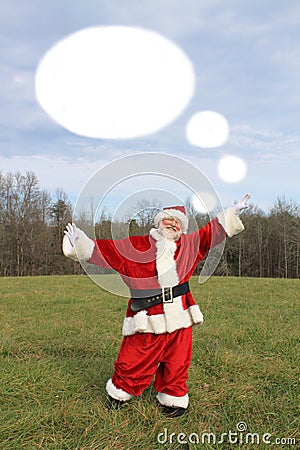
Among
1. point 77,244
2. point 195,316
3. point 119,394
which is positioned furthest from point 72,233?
point 119,394

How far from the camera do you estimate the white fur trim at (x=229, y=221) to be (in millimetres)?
3576

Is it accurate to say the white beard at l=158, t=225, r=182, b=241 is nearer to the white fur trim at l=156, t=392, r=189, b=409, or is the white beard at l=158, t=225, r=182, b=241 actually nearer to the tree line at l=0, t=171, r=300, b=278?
the white fur trim at l=156, t=392, r=189, b=409

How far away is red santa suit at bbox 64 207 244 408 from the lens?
341 cm

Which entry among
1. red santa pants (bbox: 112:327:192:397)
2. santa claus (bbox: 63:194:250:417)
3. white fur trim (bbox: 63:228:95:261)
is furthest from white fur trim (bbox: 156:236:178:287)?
white fur trim (bbox: 63:228:95:261)

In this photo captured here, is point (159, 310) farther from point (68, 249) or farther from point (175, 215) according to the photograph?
A: point (68, 249)

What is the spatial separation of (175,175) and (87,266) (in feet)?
3.27

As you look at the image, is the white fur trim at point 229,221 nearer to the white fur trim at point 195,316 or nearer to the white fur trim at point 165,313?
the white fur trim at point 165,313

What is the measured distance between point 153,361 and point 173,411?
46 centimetres

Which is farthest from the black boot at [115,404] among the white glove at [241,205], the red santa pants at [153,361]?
the white glove at [241,205]

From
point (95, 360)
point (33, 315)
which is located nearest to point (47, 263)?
point (33, 315)

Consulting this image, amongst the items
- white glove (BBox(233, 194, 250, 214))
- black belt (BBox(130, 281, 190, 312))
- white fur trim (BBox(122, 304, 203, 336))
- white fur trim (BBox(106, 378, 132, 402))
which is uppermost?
white glove (BBox(233, 194, 250, 214))

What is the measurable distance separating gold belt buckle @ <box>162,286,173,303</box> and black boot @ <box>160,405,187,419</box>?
35.2 inches

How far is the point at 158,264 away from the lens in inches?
137

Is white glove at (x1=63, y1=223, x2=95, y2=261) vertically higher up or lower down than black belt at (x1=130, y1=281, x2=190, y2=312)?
higher up
